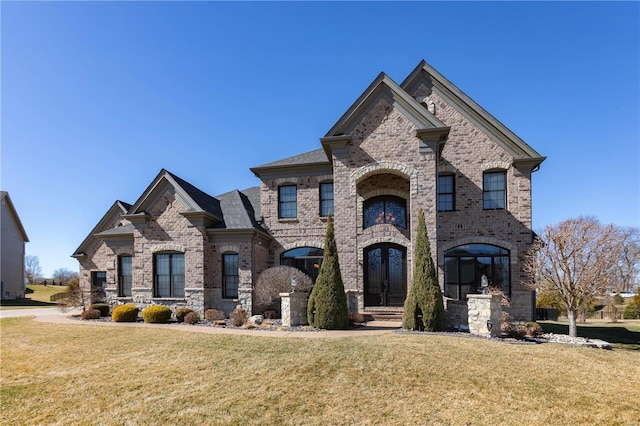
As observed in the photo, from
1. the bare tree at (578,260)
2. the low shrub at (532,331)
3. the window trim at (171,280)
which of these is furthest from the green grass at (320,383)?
the window trim at (171,280)

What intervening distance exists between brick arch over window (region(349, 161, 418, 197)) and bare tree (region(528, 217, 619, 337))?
5591mm

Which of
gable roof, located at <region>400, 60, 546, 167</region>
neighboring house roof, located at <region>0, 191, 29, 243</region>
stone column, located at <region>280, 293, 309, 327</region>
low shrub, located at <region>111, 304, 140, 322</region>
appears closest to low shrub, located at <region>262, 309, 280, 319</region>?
stone column, located at <region>280, 293, 309, 327</region>

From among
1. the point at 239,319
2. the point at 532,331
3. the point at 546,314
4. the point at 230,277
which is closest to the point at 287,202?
the point at 230,277

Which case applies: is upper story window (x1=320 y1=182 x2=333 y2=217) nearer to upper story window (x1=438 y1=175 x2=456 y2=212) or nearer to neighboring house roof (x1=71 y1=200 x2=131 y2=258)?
upper story window (x1=438 y1=175 x2=456 y2=212)

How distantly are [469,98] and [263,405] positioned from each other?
55.7 feet

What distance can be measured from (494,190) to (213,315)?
574 inches

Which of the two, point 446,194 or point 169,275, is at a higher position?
point 446,194

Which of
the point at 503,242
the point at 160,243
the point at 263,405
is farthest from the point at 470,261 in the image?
the point at 160,243

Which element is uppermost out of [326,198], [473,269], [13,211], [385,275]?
[13,211]

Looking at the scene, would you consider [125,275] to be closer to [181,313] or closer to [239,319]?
[181,313]

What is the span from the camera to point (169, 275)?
1852 cm

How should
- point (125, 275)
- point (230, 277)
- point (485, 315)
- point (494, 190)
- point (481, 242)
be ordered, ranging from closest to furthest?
point (485, 315) → point (481, 242) → point (494, 190) → point (230, 277) → point (125, 275)

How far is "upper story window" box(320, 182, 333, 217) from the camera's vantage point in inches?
755

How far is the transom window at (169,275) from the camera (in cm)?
1841
